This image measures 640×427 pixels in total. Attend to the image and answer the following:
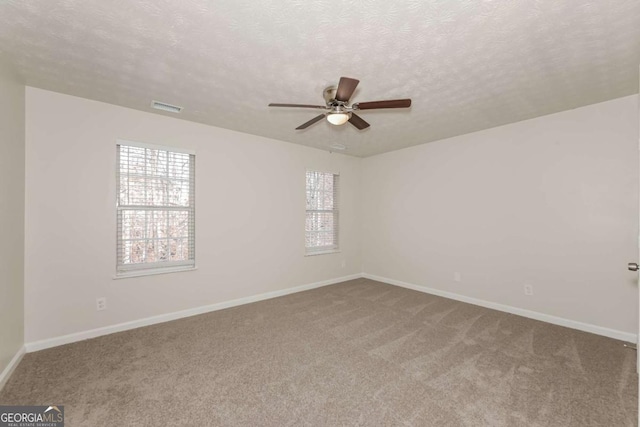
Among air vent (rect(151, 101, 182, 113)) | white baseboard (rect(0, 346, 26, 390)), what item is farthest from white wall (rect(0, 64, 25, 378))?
air vent (rect(151, 101, 182, 113))

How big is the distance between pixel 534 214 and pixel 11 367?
5591 millimetres

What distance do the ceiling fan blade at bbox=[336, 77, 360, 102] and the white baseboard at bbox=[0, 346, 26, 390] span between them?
337 centimetres

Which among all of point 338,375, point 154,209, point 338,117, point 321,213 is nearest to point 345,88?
point 338,117

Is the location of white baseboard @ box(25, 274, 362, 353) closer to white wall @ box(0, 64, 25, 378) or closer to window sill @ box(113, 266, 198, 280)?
white wall @ box(0, 64, 25, 378)

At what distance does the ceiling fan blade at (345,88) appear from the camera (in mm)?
1877

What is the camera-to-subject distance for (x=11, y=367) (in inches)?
90.3

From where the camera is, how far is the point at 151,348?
8.89 feet

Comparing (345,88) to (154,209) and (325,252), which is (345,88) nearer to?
(154,209)

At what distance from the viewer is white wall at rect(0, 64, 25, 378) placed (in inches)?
85.8

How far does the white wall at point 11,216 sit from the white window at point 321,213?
3.54 meters

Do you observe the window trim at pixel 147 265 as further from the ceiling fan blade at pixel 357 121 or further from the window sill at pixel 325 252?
the ceiling fan blade at pixel 357 121

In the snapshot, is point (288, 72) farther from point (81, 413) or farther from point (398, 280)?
point (398, 280)

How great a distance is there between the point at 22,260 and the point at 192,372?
1974 millimetres

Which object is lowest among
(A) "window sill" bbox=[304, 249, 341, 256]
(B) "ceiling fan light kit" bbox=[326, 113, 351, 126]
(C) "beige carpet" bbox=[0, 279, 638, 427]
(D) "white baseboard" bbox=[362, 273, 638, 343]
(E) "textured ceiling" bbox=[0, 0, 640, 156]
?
(C) "beige carpet" bbox=[0, 279, 638, 427]
